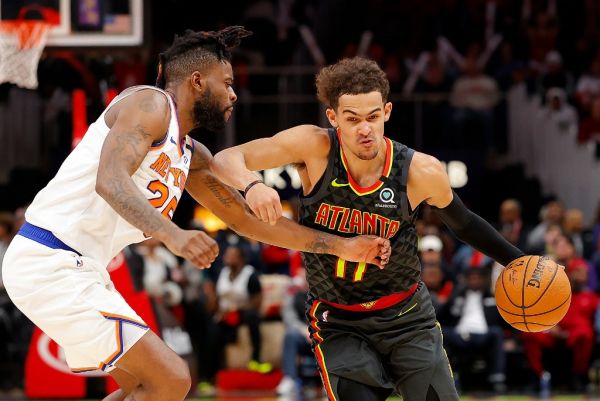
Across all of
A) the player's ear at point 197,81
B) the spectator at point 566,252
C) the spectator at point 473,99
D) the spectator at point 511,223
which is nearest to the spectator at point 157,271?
the spectator at point 511,223

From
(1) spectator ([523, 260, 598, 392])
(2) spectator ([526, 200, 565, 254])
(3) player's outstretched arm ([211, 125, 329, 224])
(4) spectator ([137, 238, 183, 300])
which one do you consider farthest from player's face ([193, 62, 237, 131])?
(2) spectator ([526, 200, 565, 254])

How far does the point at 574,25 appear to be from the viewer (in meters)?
16.2

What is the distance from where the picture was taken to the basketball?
523 centimetres

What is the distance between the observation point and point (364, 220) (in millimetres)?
5043

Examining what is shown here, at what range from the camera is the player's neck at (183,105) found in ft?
16.3

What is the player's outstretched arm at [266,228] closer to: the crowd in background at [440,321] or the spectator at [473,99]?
the crowd in background at [440,321]

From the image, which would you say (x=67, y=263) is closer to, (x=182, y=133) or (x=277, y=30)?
(x=182, y=133)

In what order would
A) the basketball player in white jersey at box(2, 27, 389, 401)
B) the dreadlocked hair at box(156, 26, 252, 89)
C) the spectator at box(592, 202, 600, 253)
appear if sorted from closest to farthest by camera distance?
the basketball player in white jersey at box(2, 27, 389, 401)
the dreadlocked hair at box(156, 26, 252, 89)
the spectator at box(592, 202, 600, 253)

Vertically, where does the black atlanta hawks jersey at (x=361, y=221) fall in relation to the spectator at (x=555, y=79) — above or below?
above

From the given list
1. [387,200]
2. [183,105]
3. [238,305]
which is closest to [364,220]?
[387,200]

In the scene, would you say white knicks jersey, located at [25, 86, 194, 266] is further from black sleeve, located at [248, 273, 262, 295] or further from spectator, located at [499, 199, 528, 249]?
spectator, located at [499, 199, 528, 249]

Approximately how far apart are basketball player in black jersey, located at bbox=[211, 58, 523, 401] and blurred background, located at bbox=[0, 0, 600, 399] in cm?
456

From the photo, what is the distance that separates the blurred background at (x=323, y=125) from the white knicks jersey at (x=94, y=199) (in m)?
4.47

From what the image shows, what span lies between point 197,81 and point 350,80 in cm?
75
